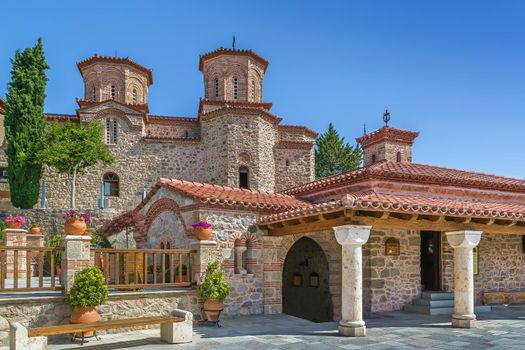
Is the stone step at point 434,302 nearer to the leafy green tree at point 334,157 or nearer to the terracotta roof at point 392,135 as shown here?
the terracotta roof at point 392,135

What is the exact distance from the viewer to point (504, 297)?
513 inches

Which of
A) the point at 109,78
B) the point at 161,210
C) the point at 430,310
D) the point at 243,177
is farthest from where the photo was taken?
the point at 109,78

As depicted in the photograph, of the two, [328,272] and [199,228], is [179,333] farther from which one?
[328,272]

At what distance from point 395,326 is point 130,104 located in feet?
70.0

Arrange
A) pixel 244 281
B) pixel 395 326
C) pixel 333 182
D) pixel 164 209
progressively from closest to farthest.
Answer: pixel 395 326 → pixel 244 281 → pixel 164 209 → pixel 333 182

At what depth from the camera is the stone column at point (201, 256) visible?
9734mm

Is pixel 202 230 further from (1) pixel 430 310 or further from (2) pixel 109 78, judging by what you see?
(2) pixel 109 78

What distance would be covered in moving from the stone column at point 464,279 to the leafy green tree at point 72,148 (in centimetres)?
1789

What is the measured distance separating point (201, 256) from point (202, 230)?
57 cm

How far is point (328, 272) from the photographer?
Answer: 493 inches

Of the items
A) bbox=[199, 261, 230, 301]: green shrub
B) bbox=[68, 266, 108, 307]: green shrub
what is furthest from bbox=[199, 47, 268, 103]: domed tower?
bbox=[68, 266, 108, 307]: green shrub

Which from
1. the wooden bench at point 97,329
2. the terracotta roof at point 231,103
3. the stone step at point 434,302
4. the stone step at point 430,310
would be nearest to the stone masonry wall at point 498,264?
the stone step at point 434,302

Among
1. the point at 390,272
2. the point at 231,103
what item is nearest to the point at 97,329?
the point at 390,272

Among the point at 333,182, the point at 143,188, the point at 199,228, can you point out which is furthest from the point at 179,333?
the point at 143,188
